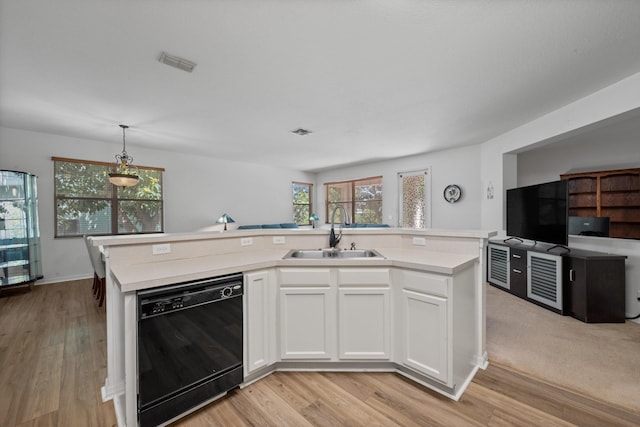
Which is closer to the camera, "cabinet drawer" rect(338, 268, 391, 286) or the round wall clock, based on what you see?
"cabinet drawer" rect(338, 268, 391, 286)

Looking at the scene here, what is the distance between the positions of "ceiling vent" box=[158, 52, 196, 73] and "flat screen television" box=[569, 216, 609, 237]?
5200 mm

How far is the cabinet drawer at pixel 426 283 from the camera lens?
5.37 feet

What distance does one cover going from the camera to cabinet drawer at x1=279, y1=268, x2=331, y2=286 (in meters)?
1.87

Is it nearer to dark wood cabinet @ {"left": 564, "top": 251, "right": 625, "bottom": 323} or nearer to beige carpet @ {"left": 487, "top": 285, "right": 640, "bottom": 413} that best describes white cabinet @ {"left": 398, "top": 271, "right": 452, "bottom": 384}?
beige carpet @ {"left": 487, "top": 285, "right": 640, "bottom": 413}

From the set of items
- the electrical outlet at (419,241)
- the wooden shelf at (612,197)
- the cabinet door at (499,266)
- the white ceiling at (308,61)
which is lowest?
the cabinet door at (499,266)

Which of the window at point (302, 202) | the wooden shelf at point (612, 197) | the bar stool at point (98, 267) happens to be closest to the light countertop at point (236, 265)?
the bar stool at point (98, 267)

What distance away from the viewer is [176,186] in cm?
577

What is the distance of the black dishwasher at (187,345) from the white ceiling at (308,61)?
71.2 inches

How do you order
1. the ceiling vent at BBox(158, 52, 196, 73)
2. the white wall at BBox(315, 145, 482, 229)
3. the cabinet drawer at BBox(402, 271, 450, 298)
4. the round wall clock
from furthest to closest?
the round wall clock
the white wall at BBox(315, 145, 482, 229)
the ceiling vent at BBox(158, 52, 196, 73)
the cabinet drawer at BBox(402, 271, 450, 298)

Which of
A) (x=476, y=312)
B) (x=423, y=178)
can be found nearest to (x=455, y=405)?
(x=476, y=312)

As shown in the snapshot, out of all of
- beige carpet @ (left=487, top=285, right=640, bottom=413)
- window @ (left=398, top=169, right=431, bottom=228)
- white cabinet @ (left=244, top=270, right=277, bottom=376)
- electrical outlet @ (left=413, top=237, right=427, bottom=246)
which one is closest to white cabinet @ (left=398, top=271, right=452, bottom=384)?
electrical outlet @ (left=413, top=237, right=427, bottom=246)

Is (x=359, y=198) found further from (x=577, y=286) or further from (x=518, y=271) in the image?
(x=577, y=286)

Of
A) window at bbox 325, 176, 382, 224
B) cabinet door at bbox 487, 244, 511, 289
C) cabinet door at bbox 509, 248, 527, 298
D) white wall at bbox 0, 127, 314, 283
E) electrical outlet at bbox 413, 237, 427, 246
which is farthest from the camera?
window at bbox 325, 176, 382, 224

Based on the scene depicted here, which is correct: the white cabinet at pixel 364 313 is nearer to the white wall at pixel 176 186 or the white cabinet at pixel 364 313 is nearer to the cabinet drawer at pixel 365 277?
the cabinet drawer at pixel 365 277
